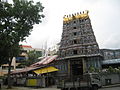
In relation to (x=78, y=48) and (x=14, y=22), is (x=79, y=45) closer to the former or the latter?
(x=78, y=48)

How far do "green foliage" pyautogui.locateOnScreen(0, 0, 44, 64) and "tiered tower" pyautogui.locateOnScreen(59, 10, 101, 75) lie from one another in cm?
1151

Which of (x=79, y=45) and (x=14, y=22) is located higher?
(x=14, y=22)

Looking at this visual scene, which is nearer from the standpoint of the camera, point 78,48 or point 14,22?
point 14,22

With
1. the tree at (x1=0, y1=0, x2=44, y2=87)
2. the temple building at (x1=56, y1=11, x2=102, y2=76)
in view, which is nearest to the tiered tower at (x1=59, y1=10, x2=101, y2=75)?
the temple building at (x1=56, y1=11, x2=102, y2=76)

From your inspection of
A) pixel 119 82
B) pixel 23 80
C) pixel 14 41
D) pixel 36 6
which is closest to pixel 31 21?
pixel 36 6

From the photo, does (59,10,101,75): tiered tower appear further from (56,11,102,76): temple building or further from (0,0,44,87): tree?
(0,0,44,87): tree

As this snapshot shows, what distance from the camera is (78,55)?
3309 centimetres

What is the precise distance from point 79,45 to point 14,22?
1615 centimetres

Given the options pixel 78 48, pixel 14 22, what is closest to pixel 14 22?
pixel 14 22

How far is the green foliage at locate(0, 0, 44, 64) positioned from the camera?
2275 cm

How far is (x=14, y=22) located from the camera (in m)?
25.3

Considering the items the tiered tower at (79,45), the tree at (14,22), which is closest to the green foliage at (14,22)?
the tree at (14,22)

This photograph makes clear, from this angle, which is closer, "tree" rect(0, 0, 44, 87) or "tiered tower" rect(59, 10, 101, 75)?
"tree" rect(0, 0, 44, 87)

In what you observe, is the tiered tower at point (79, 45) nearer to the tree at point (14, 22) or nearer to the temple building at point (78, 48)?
the temple building at point (78, 48)
